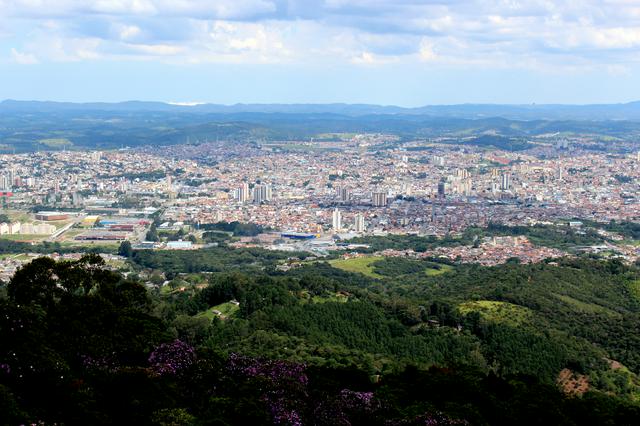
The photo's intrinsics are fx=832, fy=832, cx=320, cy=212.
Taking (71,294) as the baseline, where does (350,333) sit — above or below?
below

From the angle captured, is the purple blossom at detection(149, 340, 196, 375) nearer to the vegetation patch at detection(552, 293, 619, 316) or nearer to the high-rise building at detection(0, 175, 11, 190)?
the vegetation patch at detection(552, 293, 619, 316)

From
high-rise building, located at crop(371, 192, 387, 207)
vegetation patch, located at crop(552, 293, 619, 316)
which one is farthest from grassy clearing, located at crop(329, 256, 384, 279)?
high-rise building, located at crop(371, 192, 387, 207)

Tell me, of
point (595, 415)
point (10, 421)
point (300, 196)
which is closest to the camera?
point (10, 421)

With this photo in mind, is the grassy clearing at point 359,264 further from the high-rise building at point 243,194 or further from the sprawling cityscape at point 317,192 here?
the high-rise building at point 243,194

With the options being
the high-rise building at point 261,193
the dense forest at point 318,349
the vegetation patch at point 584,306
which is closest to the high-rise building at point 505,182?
the high-rise building at point 261,193

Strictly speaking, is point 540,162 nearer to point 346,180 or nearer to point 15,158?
point 346,180

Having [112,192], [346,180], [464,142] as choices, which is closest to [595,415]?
[112,192]

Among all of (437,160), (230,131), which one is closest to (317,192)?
(437,160)
